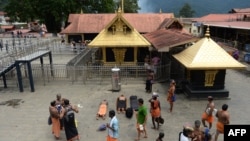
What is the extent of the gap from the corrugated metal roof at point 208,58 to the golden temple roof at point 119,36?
19.2 feet

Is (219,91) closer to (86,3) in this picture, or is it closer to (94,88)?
(94,88)

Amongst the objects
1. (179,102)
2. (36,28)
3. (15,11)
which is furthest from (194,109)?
(36,28)

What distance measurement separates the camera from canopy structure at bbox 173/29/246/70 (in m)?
13.5

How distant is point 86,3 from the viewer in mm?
48531

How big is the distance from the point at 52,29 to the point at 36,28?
46.8ft

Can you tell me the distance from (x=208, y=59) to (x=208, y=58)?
7cm

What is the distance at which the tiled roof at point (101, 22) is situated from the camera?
104ft

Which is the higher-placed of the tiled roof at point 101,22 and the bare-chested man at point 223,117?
the tiled roof at point 101,22

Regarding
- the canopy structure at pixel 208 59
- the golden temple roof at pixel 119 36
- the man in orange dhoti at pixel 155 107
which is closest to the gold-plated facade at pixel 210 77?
the canopy structure at pixel 208 59

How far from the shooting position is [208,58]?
45.4 feet

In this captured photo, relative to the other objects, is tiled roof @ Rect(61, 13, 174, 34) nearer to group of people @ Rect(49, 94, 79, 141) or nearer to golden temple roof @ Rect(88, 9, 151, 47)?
golden temple roof @ Rect(88, 9, 151, 47)

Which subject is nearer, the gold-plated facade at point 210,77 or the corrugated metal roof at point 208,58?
the corrugated metal roof at point 208,58

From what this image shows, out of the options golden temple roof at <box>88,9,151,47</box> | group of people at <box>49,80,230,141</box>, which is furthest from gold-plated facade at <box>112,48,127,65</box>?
group of people at <box>49,80,230,141</box>

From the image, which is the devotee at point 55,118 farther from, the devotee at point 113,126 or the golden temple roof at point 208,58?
the golden temple roof at point 208,58
